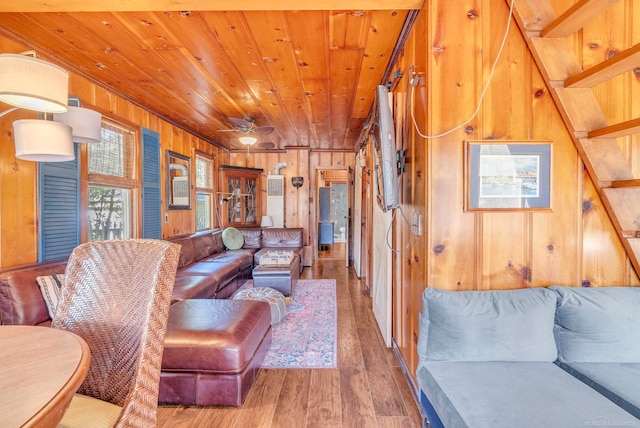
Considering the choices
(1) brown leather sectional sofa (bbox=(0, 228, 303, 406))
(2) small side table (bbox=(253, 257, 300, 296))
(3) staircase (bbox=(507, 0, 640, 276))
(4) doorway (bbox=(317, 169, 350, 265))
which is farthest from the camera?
(4) doorway (bbox=(317, 169, 350, 265))

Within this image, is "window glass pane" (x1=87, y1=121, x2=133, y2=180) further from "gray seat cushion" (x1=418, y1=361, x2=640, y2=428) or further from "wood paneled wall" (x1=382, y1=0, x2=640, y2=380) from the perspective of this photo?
"gray seat cushion" (x1=418, y1=361, x2=640, y2=428)

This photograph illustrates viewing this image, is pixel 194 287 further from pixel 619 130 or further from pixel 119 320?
pixel 619 130

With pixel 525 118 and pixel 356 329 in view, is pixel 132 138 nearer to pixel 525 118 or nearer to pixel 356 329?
pixel 356 329

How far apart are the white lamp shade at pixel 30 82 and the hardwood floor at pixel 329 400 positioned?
189 centimetres

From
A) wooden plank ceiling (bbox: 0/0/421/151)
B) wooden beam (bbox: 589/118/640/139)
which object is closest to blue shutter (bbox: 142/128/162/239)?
wooden plank ceiling (bbox: 0/0/421/151)

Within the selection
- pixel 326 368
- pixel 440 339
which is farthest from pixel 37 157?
pixel 440 339

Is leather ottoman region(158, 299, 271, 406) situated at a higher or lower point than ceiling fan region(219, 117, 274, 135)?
lower

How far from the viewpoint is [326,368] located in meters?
Answer: 2.29

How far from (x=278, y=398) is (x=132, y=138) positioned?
3.36 metres

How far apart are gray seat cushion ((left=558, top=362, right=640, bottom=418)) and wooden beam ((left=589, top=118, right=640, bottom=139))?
116 cm

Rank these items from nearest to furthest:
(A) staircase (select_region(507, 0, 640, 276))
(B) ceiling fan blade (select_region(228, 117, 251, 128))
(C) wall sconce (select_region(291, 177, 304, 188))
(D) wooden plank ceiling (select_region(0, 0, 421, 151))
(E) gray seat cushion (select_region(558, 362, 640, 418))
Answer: (E) gray seat cushion (select_region(558, 362, 640, 418)), (A) staircase (select_region(507, 0, 640, 276)), (D) wooden plank ceiling (select_region(0, 0, 421, 151)), (B) ceiling fan blade (select_region(228, 117, 251, 128)), (C) wall sconce (select_region(291, 177, 304, 188))

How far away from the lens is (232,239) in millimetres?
5430

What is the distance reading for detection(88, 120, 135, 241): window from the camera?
3.02 meters

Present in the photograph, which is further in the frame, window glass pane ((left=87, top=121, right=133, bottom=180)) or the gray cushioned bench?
window glass pane ((left=87, top=121, right=133, bottom=180))
